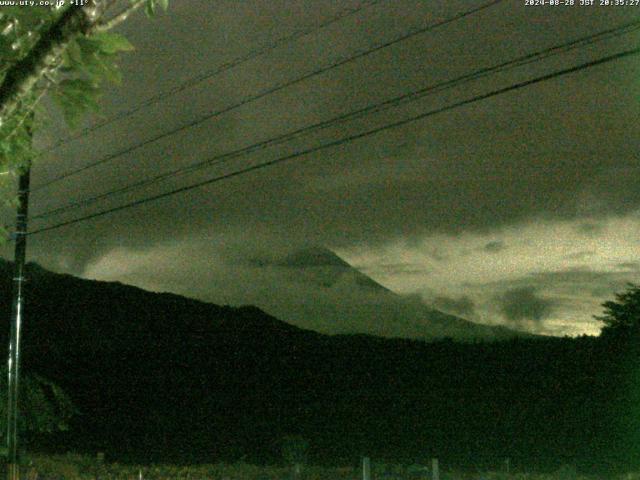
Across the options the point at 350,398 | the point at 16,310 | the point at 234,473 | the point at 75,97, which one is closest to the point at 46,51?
the point at 75,97

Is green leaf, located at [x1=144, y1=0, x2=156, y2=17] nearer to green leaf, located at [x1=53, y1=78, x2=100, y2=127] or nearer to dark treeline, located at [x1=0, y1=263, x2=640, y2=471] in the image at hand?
green leaf, located at [x1=53, y1=78, x2=100, y2=127]

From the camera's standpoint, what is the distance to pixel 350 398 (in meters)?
45.0

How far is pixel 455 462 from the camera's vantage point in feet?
97.1

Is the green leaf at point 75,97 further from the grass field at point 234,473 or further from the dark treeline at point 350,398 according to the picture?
the dark treeline at point 350,398

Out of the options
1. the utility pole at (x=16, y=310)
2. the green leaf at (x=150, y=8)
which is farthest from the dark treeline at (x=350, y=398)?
the green leaf at (x=150, y=8)

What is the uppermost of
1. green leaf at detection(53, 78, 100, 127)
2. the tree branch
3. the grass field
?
the tree branch

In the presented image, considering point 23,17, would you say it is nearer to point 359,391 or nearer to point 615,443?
point 615,443

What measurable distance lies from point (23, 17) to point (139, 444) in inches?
1368

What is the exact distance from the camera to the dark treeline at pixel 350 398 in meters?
33.0

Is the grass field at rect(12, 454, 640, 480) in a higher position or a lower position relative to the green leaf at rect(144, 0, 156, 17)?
lower

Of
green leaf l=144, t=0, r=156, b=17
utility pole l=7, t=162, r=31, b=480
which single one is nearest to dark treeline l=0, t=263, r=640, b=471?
utility pole l=7, t=162, r=31, b=480

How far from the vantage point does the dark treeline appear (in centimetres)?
3303

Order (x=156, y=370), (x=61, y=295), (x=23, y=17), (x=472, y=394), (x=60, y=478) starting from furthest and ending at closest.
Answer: (x=61, y=295), (x=156, y=370), (x=472, y=394), (x=60, y=478), (x=23, y=17)

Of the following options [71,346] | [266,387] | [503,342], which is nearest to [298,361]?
[266,387]
